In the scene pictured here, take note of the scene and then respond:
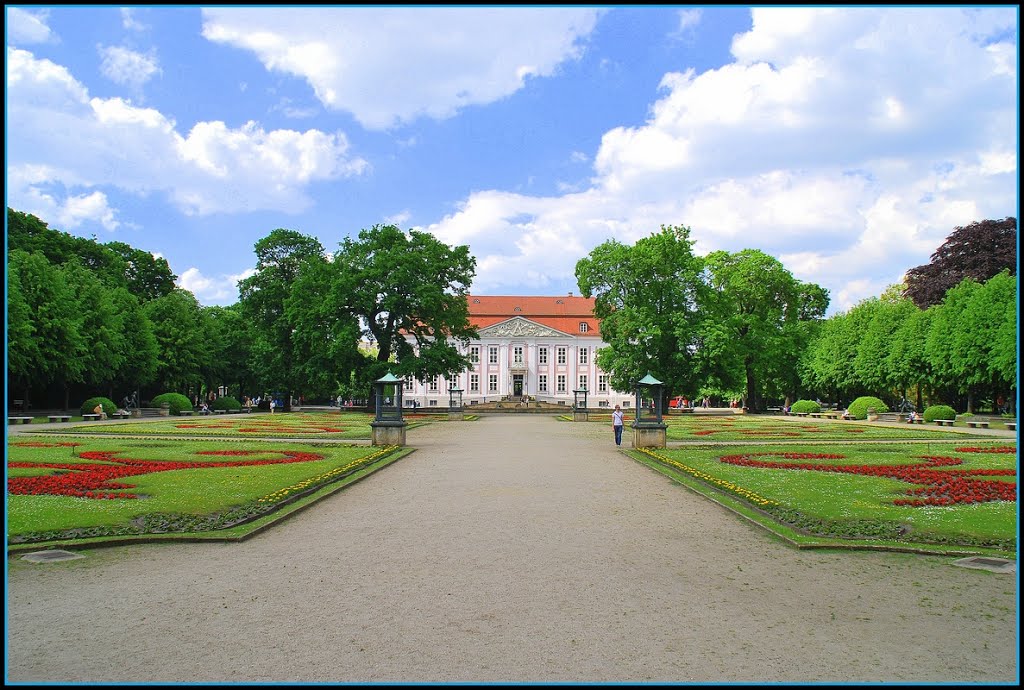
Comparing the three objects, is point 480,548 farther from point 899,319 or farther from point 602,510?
point 899,319

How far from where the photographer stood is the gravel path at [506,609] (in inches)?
208

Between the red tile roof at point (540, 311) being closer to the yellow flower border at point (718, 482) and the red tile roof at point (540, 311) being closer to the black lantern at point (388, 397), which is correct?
the black lantern at point (388, 397)

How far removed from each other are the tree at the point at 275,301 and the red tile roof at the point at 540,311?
1300 inches

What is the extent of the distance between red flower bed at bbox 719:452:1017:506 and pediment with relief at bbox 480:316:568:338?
69.0m

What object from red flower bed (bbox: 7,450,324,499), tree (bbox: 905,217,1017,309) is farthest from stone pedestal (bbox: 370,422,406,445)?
tree (bbox: 905,217,1017,309)

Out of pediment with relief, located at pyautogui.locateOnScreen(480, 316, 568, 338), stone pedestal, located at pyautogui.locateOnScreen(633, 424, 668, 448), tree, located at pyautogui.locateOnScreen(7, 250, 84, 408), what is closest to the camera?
stone pedestal, located at pyautogui.locateOnScreen(633, 424, 668, 448)

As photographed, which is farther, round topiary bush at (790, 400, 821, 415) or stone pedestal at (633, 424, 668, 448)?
round topiary bush at (790, 400, 821, 415)

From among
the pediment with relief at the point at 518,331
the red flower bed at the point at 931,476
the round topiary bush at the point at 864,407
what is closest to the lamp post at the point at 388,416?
the red flower bed at the point at 931,476

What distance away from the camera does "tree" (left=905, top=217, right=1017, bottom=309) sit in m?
53.0

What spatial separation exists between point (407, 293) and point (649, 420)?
3346 cm

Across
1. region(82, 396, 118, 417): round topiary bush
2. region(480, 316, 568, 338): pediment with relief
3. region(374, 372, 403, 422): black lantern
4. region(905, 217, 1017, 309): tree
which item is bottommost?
region(82, 396, 118, 417): round topiary bush

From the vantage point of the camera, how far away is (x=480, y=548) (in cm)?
923

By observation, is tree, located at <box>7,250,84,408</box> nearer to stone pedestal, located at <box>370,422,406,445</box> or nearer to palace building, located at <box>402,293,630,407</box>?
stone pedestal, located at <box>370,422,406,445</box>

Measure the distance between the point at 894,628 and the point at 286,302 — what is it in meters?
55.0
